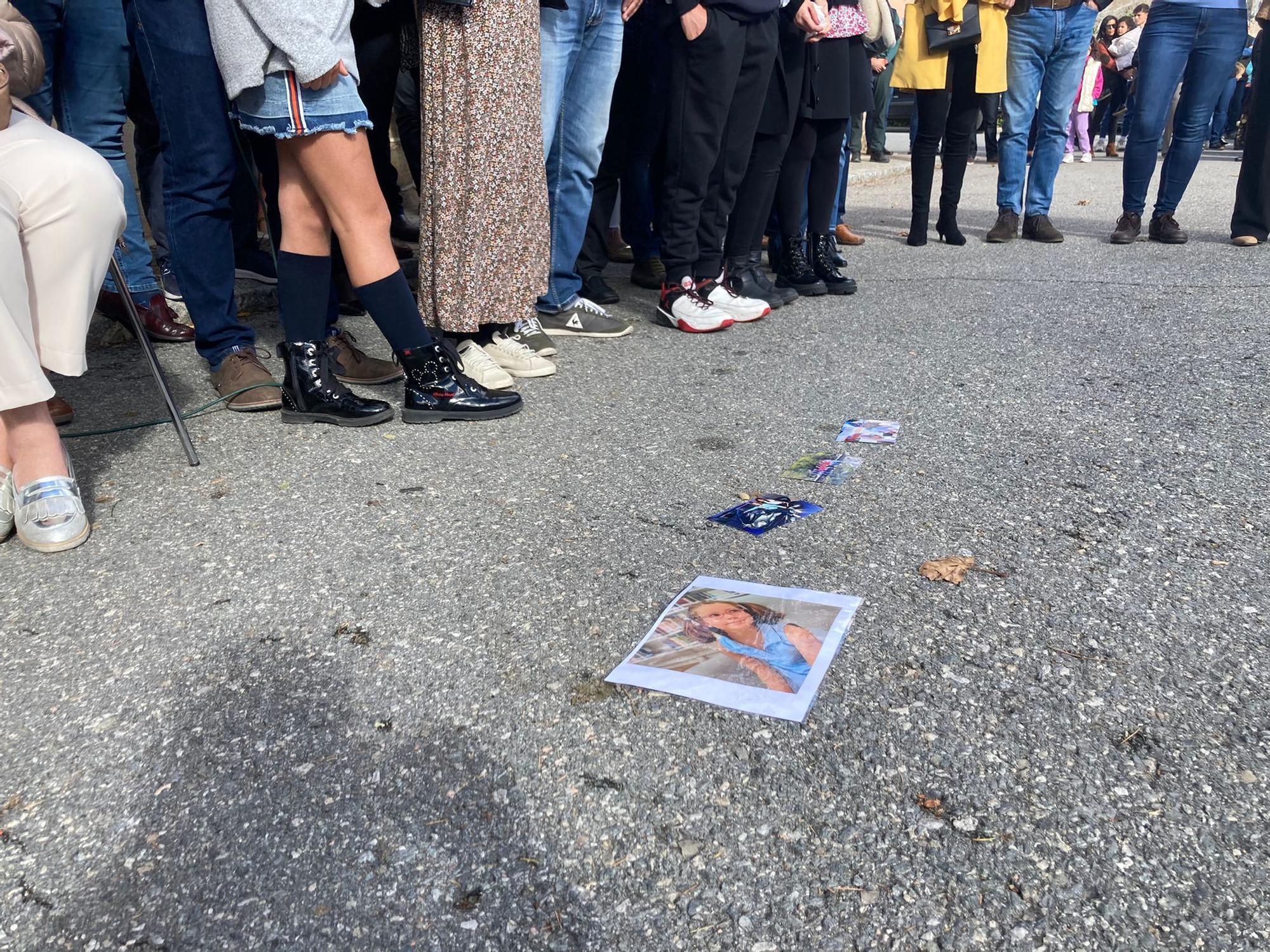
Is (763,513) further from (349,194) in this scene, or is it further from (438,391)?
(349,194)

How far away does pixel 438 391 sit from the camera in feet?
8.68

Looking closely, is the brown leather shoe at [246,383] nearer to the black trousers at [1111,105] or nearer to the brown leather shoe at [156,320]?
the brown leather shoe at [156,320]

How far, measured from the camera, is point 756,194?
3.96 m

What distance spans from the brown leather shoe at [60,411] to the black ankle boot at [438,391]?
0.94m

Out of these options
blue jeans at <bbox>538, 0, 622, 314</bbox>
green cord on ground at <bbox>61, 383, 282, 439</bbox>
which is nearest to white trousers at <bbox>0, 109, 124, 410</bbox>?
green cord on ground at <bbox>61, 383, 282, 439</bbox>

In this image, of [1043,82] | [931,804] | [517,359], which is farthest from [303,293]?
[1043,82]

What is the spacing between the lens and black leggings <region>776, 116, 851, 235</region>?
413cm

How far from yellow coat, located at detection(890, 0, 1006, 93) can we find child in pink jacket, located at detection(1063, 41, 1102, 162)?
26.5ft

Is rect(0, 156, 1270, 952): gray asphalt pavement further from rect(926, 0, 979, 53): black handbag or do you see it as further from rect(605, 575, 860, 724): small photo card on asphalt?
rect(926, 0, 979, 53): black handbag

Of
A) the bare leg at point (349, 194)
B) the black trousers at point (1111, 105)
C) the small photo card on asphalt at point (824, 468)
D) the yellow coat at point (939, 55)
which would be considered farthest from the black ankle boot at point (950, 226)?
the black trousers at point (1111, 105)

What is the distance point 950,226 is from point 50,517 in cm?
503

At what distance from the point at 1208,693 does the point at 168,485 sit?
7.06 feet

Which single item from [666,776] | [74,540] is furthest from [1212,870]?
[74,540]

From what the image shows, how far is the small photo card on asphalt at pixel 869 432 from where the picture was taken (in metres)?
2.47
